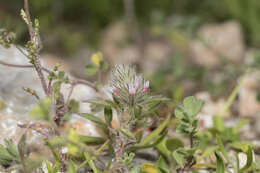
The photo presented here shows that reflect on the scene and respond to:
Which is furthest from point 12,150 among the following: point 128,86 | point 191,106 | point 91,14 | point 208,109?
point 91,14

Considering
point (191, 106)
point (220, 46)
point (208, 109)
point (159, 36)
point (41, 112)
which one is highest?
point (159, 36)

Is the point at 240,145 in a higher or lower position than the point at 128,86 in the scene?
lower

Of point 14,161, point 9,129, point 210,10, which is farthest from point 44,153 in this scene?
point 210,10

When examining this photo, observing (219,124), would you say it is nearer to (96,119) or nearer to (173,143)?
(173,143)

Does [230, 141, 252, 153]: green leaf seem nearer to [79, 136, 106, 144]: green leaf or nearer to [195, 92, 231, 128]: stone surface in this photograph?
[195, 92, 231, 128]: stone surface

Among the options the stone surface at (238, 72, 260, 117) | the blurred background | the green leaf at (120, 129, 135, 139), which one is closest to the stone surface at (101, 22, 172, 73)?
the blurred background

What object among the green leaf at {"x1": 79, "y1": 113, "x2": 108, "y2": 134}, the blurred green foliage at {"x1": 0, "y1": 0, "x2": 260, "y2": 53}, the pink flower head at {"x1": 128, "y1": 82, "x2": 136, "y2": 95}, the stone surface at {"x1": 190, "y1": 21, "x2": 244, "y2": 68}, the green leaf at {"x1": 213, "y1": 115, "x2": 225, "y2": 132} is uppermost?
the blurred green foliage at {"x1": 0, "y1": 0, "x2": 260, "y2": 53}

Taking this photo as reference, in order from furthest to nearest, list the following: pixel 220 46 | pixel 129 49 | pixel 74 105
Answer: pixel 129 49, pixel 220 46, pixel 74 105
